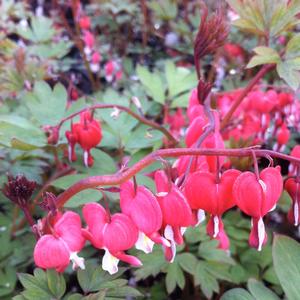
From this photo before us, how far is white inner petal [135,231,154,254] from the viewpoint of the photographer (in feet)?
2.88

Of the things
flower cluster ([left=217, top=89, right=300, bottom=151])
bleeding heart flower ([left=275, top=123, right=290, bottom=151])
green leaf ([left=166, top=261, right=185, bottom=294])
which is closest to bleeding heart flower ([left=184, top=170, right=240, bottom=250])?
green leaf ([left=166, top=261, right=185, bottom=294])

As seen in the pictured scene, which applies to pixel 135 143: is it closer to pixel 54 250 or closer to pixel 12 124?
pixel 12 124

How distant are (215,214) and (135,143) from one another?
0.49m

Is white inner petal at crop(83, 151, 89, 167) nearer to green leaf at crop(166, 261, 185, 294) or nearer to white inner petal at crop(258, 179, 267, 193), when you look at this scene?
green leaf at crop(166, 261, 185, 294)

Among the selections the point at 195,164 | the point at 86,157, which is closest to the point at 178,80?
the point at 86,157

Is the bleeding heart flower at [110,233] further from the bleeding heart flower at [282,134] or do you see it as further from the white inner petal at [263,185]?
the bleeding heart flower at [282,134]

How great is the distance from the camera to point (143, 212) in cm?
84

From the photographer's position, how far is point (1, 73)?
73.2 inches

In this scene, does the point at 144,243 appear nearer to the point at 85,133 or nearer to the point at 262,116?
the point at 85,133

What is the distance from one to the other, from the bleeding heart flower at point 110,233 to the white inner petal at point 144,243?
0.01 m

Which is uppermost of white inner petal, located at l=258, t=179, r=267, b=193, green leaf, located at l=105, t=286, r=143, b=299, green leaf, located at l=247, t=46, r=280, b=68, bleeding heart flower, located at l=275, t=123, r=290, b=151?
green leaf, located at l=247, t=46, r=280, b=68

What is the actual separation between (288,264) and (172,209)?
266 millimetres

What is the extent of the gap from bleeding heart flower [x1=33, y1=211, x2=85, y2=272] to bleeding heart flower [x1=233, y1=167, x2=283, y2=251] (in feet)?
0.94

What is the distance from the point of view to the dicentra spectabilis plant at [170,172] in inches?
33.3
